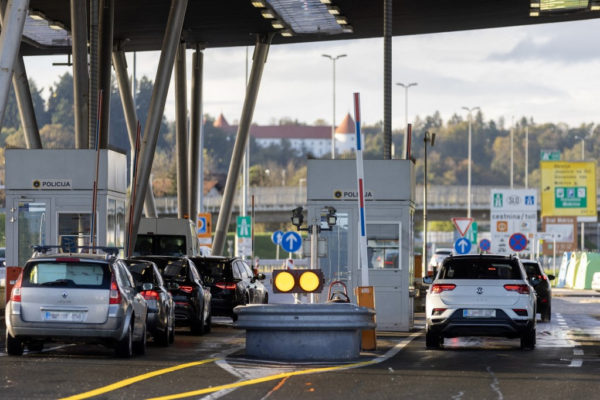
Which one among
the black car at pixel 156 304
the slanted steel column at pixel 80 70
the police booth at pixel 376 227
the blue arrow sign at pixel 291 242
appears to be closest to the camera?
the black car at pixel 156 304

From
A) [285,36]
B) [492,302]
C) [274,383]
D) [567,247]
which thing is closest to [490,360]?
[492,302]

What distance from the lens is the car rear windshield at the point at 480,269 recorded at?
77.7ft

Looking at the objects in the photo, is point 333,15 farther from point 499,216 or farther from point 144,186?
point 499,216

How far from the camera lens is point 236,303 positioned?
31719mm

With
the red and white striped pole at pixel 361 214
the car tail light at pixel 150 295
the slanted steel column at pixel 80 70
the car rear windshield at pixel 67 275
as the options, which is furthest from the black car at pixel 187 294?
the slanted steel column at pixel 80 70

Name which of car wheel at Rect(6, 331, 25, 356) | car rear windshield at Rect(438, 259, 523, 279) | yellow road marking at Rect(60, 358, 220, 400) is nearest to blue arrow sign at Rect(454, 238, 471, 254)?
car rear windshield at Rect(438, 259, 523, 279)

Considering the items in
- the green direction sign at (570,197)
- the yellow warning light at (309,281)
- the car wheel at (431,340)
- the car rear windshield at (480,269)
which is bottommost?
the car wheel at (431,340)

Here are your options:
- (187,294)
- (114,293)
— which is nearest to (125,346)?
(114,293)

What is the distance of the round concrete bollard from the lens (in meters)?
19.3

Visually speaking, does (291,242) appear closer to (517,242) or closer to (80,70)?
(517,242)

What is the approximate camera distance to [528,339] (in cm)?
2316

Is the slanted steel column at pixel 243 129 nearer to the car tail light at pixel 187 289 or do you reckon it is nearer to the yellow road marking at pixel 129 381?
the car tail light at pixel 187 289

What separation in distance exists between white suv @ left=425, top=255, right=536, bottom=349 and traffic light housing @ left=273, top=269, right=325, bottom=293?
11.0 feet

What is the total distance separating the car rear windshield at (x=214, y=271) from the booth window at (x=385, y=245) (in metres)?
4.48
